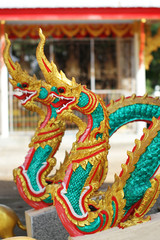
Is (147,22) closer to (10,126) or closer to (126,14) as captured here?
(126,14)

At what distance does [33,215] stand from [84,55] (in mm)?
7800

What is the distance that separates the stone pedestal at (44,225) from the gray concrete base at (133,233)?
2.35 ft

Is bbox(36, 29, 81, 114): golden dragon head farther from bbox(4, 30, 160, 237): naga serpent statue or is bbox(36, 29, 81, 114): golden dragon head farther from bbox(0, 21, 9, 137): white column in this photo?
bbox(0, 21, 9, 137): white column

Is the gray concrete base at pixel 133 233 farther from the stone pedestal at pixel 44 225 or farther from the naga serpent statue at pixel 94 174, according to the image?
the stone pedestal at pixel 44 225

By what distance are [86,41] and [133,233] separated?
26.9 ft

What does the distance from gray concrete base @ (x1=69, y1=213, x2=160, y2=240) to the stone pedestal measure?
72cm

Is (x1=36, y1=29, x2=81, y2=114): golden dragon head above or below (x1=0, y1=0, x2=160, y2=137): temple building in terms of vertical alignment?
below

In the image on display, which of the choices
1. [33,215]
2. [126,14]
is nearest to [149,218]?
[33,215]

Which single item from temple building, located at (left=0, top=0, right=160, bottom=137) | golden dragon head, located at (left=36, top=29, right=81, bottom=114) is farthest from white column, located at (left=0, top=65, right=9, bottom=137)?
golden dragon head, located at (left=36, top=29, right=81, bottom=114)

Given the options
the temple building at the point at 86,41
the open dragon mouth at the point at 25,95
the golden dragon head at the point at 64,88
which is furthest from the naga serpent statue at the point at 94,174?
the temple building at the point at 86,41

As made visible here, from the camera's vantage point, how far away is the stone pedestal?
103 inches

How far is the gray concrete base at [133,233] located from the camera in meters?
1.91

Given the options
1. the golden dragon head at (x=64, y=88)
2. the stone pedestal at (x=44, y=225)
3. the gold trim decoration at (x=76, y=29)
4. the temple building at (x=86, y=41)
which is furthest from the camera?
the gold trim decoration at (x=76, y=29)

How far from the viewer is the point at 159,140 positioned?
2.06 meters
